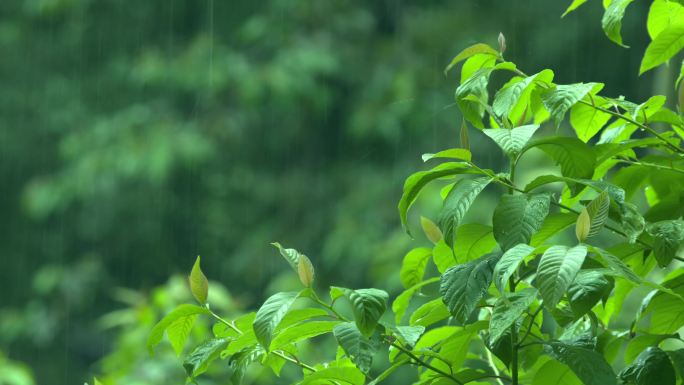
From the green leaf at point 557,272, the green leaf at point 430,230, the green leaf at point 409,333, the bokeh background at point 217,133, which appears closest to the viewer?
the green leaf at point 557,272

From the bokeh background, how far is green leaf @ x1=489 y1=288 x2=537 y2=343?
2.79 m

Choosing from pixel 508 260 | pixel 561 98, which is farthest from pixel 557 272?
pixel 561 98

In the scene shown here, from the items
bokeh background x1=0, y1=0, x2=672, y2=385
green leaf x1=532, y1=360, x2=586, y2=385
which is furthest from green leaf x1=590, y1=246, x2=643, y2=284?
bokeh background x1=0, y1=0, x2=672, y2=385

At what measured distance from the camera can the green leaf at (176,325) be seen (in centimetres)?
60

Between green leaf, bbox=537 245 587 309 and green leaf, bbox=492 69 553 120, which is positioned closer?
green leaf, bbox=537 245 587 309

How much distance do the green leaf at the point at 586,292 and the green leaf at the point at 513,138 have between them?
0.08 meters

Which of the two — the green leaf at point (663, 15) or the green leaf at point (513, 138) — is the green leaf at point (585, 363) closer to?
the green leaf at point (513, 138)

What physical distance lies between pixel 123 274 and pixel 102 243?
21cm

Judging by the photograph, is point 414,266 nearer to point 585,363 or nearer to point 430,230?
point 430,230

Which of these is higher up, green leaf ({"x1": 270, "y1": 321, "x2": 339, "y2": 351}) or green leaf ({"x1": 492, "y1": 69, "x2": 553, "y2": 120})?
green leaf ({"x1": 492, "y1": 69, "x2": 553, "y2": 120})

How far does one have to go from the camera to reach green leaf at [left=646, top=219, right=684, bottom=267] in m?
0.55

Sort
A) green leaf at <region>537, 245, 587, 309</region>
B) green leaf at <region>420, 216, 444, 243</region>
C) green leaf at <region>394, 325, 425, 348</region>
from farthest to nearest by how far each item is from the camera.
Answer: green leaf at <region>420, 216, 444, 243</region>, green leaf at <region>394, 325, 425, 348</region>, green leaf at <region>537, 245, 587, 309</region>

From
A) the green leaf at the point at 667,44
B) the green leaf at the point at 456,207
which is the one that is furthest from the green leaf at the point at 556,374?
the green leaf at the point at 667,44

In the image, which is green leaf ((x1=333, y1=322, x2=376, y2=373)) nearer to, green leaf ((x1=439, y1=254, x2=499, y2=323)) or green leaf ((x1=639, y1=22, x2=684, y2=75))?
green leaf ((x1=439, y1=254, x2=499, y2=323))
